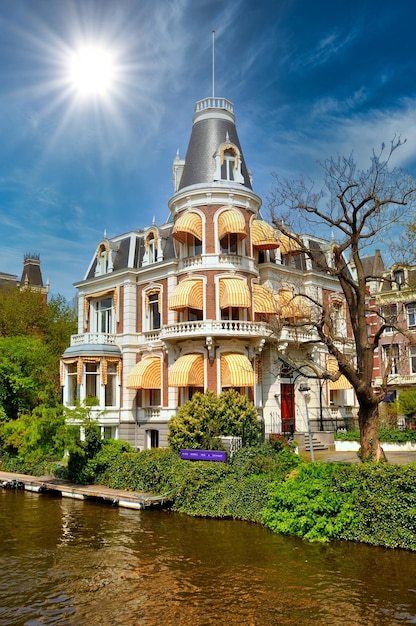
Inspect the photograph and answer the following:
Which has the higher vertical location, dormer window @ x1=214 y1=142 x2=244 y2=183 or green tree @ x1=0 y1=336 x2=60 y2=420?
dormer window @ x1=214 y1=142 x2=244 y2=183

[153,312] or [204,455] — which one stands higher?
[153,312]

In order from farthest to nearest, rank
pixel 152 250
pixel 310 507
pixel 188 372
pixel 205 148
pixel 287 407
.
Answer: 1. pixel 152 250
2. pixel 287 407
3. pixel 205 148
4. pixel 188 372
5. pixel 310 507

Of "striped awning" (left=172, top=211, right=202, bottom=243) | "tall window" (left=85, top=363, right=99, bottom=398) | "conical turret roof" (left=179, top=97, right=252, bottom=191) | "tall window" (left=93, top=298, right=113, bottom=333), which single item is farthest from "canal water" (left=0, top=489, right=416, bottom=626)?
"conical turret roof" (left=179, top=97, right=252, bottom=191)

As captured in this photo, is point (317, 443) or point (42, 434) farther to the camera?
point (317, 443)

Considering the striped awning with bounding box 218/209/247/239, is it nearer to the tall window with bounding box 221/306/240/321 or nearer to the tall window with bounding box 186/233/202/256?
the tall window with bounding box 186/233/202/256

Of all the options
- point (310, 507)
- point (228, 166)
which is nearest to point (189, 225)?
point (228, 166)

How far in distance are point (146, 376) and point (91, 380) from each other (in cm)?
455

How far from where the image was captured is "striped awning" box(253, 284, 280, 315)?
29938 millimetres

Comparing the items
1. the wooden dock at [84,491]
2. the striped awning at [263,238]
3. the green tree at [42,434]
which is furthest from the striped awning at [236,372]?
the green tree at [42,434]

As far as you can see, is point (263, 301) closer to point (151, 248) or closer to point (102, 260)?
point (151, 248)

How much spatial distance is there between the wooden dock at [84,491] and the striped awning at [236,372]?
7.39m

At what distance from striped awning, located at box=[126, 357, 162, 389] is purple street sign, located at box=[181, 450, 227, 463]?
8.15 meters

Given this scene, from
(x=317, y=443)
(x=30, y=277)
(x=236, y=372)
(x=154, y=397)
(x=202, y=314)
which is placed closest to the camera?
(x=236, y=372)

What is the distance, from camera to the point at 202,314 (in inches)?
1212
